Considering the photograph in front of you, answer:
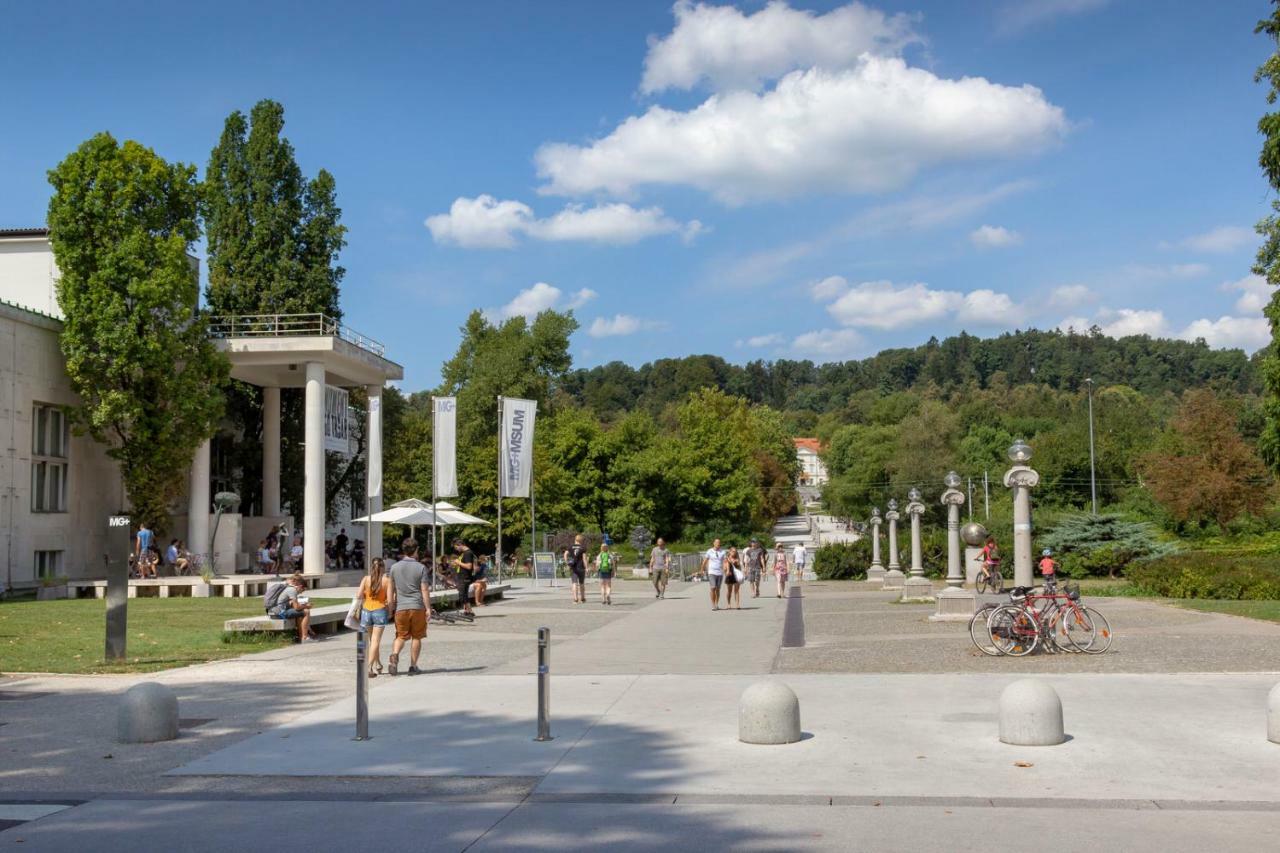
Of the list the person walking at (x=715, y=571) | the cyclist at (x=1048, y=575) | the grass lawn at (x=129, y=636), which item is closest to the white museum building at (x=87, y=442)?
the grass lawn at (x=129, y=636)

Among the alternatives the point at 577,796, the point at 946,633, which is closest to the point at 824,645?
the point at 946,633

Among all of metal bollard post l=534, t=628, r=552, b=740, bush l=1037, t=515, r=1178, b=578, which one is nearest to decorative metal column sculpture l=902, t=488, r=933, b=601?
bush l=1037, t=515, r=1178, b=578

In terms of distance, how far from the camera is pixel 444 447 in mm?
31984

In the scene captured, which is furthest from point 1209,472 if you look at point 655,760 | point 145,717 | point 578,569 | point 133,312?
point 145,717

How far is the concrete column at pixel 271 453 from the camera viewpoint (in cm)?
4541

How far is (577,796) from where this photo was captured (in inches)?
319

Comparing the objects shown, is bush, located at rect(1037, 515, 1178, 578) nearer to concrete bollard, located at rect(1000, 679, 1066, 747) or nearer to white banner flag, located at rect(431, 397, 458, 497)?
white banner flag, located at rect(431, 397, 458, 497)

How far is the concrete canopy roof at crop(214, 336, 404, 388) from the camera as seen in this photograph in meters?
39.1

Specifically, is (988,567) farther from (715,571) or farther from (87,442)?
(87,442)

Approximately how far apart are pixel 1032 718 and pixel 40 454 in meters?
32.3

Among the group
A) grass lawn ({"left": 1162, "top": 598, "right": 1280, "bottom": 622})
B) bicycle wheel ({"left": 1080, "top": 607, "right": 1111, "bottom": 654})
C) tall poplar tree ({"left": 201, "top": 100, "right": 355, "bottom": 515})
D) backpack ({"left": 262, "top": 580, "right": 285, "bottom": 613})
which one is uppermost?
tall poplar tree ({"left": 201, "top": 100, "right": 355, "bottom": 515})

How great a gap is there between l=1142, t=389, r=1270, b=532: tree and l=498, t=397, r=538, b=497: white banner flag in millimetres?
36119

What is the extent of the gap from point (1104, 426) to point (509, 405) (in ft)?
247

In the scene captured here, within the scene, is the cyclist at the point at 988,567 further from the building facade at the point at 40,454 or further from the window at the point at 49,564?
the window at the point at 49,564
